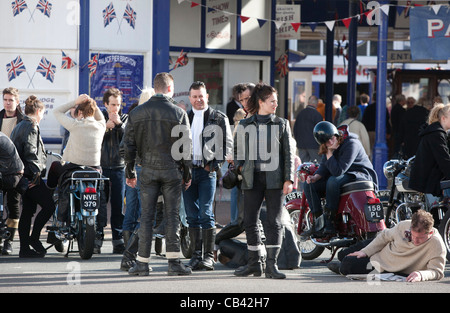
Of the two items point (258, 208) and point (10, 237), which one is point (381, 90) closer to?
point (258, 208)

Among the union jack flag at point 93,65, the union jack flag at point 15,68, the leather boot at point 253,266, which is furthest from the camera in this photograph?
the union jack flag at point 93,65

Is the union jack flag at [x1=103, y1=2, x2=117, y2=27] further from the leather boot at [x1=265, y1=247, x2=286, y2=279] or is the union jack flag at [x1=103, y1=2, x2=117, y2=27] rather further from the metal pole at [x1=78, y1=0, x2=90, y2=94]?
the leather boot at [x1=265, y1=247, x2=286, y2=279]

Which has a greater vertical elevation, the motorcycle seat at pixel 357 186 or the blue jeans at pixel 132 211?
A: the motorcycle seat at pixel 357 186

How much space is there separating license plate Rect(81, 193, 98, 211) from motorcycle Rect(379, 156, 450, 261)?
358 centimetres

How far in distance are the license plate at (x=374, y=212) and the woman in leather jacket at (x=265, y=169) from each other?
143cm

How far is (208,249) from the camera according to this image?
9508mm

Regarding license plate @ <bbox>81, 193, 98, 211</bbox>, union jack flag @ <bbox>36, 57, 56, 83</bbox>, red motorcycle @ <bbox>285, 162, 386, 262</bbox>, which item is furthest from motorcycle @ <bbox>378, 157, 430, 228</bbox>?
union jack flag @ <bbox>36, 57, 56, 83</bbox>

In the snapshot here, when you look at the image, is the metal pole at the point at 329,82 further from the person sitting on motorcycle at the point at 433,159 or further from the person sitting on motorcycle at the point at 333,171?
the person sitting on motorcycle at the point at 333,171

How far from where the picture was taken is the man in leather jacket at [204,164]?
9406mm

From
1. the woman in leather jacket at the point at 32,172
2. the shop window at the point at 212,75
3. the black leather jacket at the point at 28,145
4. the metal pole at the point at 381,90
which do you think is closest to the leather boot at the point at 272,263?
the woman in leather jacket at the point at 32,172

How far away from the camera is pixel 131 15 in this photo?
15258mm
